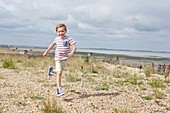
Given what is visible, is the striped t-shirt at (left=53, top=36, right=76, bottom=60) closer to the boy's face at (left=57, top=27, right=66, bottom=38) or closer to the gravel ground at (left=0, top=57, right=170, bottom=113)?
the boy's face at (left=57, top=27, right=66, bottom=38)

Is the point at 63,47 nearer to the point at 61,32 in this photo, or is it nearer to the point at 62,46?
the point at 62,46

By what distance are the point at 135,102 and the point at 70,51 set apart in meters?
2.13

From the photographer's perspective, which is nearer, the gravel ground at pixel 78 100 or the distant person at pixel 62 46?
the gravel ground at pixel 78 100

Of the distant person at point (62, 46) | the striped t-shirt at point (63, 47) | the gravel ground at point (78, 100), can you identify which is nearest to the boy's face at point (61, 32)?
the distant person at point (62, 46)

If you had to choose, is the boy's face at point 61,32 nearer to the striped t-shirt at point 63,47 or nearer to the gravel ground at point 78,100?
the striped t-shirt at point 63,47

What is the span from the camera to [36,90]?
26.3 feet

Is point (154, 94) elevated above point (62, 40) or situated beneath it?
situated beneath

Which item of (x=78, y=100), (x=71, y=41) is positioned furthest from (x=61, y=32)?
(x=78, y=100)

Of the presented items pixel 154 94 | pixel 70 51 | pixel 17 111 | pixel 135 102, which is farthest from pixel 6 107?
pixel 154 94

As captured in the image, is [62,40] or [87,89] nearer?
[62,40]

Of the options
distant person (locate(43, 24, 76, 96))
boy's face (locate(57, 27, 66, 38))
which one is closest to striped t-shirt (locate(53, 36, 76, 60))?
distant person (locate(43, 24, 76, 96))

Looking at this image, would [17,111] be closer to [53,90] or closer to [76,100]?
[76,100]

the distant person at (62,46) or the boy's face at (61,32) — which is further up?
the boy's face at (61,32)

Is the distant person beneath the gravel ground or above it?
above
